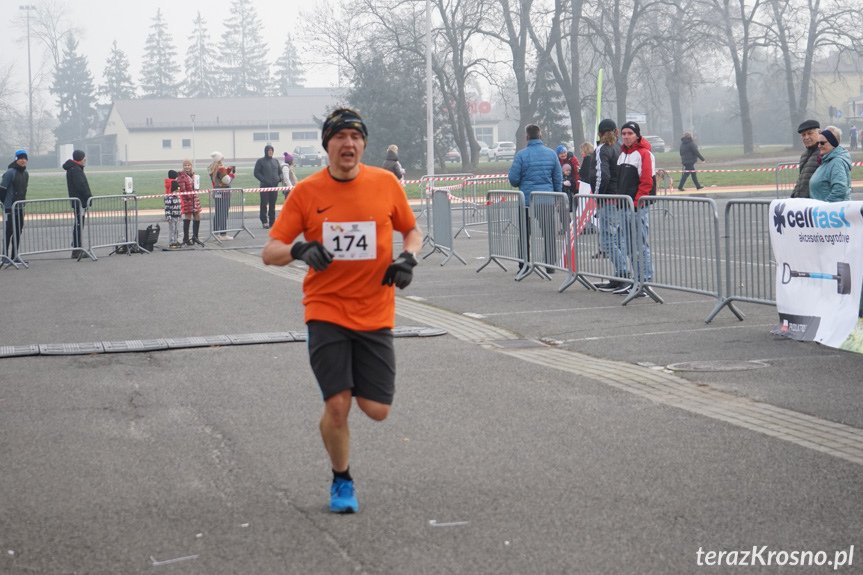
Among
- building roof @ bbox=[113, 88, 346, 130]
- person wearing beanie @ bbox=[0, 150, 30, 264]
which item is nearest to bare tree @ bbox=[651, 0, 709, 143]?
person wearing beanie @ bbox=[0, 150, 30, 264]

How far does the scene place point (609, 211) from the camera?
12.7m

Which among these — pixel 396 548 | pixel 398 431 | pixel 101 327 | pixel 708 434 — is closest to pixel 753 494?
pixel 708 434

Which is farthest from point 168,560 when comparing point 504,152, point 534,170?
point 504,152

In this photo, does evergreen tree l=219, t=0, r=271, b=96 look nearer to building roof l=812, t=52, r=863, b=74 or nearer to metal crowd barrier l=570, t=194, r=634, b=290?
building roof l=812, t=52, r=863, b=74

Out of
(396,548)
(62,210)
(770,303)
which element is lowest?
(396,548)

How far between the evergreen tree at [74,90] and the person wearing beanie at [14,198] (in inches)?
4623

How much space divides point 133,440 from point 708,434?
3398 millimetres

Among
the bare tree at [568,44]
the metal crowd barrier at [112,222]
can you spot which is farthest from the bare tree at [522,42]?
the metal crowd barrier at [112,222]

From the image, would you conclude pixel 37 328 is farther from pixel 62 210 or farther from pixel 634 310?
pixel 62 210

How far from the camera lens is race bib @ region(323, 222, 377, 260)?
16.8ft

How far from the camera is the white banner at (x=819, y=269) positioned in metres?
9.11

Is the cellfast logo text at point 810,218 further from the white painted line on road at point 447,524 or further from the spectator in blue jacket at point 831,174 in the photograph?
the white painted line on road at point 447,524

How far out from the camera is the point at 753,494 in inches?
208

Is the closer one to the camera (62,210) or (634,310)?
(634,310)
